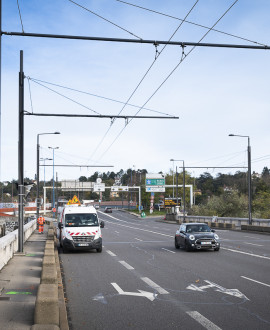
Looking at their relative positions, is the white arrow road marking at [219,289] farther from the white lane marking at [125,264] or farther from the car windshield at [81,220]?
the car windshield at [81,220]

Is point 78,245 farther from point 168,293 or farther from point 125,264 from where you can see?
point 168,293

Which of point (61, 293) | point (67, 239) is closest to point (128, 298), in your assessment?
point (61, 293)

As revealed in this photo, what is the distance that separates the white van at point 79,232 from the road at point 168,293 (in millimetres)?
2970

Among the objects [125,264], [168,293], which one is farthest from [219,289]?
[125,264]

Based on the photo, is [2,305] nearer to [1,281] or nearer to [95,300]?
[95,300]

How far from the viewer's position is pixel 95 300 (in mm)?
10125

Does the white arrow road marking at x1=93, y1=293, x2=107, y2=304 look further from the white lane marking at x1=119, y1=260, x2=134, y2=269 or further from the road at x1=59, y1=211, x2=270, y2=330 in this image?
the white lane marking at x1=119, y1=260, x2=134, y2=269

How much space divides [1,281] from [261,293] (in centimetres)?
640

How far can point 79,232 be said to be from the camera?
2188 cm

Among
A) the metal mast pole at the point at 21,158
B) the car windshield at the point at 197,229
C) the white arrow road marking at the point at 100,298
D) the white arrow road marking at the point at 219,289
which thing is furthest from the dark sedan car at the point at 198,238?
the white arrow road marking at the point at 100,298

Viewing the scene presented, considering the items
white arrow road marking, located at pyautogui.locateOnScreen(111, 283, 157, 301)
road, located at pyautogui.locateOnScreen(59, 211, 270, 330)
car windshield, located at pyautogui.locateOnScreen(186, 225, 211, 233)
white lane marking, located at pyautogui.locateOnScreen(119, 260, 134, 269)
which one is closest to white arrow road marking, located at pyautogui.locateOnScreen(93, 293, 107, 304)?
road, located at pyautogui.locateOnScreen(59, 211, 270, 330)

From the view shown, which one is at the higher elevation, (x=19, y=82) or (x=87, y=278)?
(x=19, y=82)

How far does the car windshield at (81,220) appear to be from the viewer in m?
23.1

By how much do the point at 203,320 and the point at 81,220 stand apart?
15.8 m
